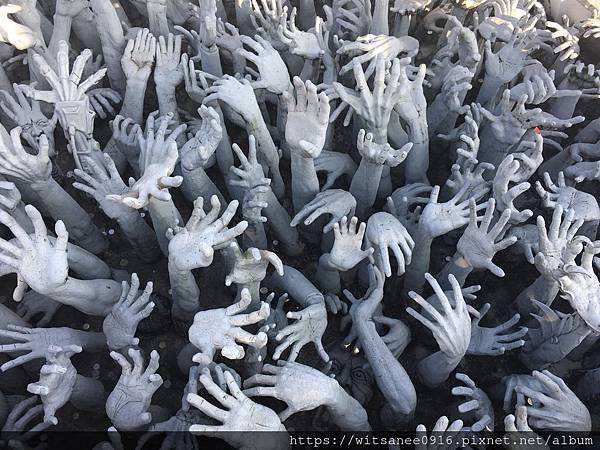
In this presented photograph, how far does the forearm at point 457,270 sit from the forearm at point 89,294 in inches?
48.4

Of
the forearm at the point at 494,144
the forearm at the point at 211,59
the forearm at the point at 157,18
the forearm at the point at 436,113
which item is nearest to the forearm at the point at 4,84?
the forearm at the point at 157,18

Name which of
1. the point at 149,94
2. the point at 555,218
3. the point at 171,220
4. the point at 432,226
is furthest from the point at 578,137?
the point at 149,94

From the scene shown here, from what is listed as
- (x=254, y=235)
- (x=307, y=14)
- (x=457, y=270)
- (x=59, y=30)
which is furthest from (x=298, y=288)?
(x=59, y=30)

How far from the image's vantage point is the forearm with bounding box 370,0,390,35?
2568 mm

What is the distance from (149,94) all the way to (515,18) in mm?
1869

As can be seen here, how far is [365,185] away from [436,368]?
75 cm

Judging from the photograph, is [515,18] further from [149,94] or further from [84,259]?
[84,259]

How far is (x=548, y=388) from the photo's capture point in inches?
68.2

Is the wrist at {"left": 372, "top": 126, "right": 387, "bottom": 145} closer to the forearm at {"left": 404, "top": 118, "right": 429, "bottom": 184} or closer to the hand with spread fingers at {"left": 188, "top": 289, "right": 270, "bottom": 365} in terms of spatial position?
the forearm at {"left": 404, "top": 118, "right": 429, "bottom": 184}

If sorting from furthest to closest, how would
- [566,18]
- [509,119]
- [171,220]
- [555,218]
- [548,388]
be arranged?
[566,18] → [509,119] → [171,220] → [555,218] → [548,388]

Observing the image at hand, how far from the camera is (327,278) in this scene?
7.06 feet

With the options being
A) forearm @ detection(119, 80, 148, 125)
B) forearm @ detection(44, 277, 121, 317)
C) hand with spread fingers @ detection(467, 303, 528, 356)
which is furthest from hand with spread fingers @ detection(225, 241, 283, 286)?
forearm @ detection(119, 80, 148, 125)

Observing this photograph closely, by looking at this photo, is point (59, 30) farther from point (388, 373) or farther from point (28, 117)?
point (388, 373)

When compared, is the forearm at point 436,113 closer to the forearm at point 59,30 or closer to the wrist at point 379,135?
the wrist at point 379,135
